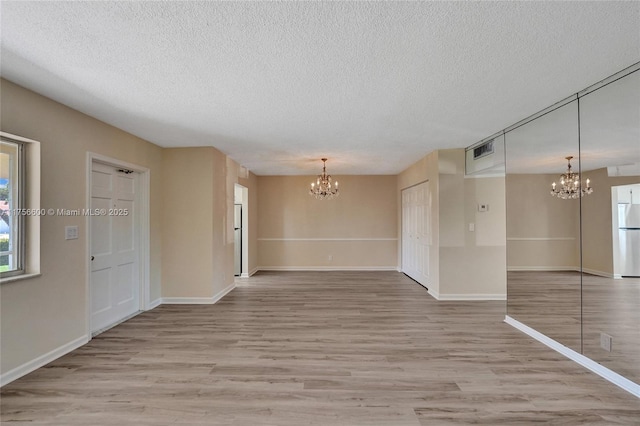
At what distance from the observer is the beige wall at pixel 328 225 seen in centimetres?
793

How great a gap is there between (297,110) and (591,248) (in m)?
3.11

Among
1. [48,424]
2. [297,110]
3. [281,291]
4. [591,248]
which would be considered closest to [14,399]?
[48,424]

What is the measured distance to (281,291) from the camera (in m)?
5.68

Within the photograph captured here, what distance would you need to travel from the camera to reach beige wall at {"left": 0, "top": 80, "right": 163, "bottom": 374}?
248 centimetres

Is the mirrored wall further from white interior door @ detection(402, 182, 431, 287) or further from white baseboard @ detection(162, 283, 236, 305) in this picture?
white baseboard @ detection(162, 283, 236, 305)

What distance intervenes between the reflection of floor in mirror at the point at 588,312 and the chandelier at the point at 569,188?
767 millimetres

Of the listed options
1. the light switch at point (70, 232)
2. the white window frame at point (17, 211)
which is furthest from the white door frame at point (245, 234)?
the white window frame at point (17, 211)

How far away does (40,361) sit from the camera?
2715 mm

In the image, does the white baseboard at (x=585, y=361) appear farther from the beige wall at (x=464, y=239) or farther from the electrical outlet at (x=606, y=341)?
the beige wall at (x=464, y=239)

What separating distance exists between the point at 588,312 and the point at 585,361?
453 millimetres

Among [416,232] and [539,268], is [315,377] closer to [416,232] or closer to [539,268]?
[539,268]

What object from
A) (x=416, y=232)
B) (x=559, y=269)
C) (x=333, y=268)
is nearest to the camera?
(x=559, y=269)

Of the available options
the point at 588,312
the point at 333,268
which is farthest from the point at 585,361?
the point at 333,268

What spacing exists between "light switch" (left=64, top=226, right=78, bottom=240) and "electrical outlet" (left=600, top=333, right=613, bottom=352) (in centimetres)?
517
